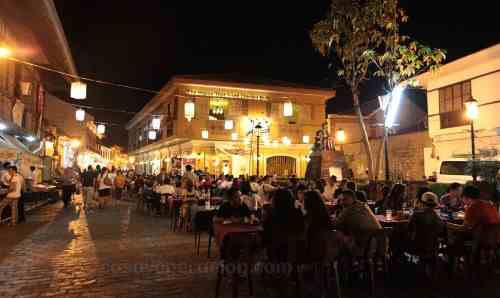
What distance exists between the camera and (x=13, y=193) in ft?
33.7

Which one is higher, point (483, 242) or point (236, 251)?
point (483, 242)

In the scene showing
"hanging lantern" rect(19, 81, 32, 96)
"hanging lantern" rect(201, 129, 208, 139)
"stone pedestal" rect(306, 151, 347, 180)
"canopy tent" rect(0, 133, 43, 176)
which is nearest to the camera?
"canopy tent" rect(0, 133, 43, 176)

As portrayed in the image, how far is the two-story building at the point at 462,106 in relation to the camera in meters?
15.4

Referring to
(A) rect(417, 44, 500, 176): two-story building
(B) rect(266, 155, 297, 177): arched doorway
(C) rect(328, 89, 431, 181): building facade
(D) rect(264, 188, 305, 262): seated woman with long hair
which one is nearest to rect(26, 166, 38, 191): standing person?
(D) rect(264, 188, 305, 262): seated woman with long hair

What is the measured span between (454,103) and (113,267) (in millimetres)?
17858

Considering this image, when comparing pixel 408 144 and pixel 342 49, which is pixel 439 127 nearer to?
pixel 408 144

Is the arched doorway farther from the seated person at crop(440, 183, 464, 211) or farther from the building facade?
the seated person at crop(440, 183, 464, 211)

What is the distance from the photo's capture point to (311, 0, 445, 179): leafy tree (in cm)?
1107

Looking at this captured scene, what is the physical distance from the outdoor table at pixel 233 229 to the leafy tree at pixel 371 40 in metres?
8.13

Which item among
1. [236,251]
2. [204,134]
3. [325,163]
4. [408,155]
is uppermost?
[204,134]

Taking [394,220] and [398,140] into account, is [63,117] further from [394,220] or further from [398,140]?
[394,220]

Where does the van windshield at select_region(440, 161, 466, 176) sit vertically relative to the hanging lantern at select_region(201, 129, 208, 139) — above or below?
below

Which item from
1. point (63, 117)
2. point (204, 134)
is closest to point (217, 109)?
point (204, 134)

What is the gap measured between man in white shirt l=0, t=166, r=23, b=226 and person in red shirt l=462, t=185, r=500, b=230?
36.9 ft
